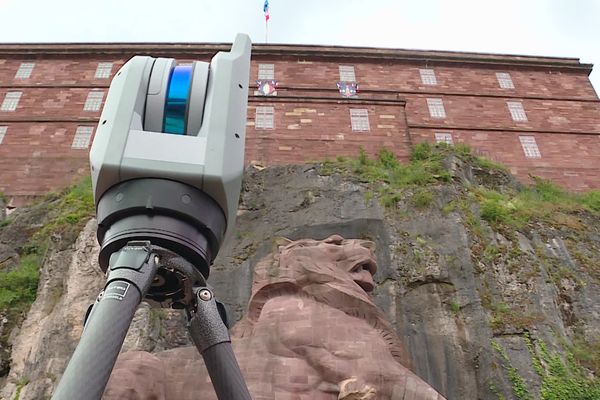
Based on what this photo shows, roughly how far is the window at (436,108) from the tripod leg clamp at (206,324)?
74.7 ft

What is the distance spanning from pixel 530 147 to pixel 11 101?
2037 cm

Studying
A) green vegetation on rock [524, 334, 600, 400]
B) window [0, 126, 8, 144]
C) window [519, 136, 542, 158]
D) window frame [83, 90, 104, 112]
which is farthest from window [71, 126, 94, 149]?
green vegetation on rock [524, 334, 600, 400]

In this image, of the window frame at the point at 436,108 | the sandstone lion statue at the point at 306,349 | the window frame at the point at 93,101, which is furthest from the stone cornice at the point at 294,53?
the sandstone lion statue at the point at 306,349

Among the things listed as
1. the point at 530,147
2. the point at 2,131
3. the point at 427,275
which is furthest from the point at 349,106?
the point at 2,131

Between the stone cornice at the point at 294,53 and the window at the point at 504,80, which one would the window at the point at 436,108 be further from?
the window at the point at 504,80

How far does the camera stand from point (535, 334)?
28.9ft

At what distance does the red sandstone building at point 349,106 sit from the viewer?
2009cm

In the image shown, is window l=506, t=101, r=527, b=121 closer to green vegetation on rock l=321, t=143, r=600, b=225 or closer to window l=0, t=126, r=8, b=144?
green vegetation on rock l=321, t=143, r=600, b=225

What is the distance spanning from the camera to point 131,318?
206 cm

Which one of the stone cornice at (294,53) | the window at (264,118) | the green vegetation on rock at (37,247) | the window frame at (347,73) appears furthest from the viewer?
the window frame at (347,73)

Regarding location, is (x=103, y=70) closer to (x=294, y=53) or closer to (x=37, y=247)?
(x=294, y=53)

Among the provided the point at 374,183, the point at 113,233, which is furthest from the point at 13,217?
the point at 113,233

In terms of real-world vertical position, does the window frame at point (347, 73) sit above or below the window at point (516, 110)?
above

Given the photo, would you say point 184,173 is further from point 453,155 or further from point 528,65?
point 528,65
